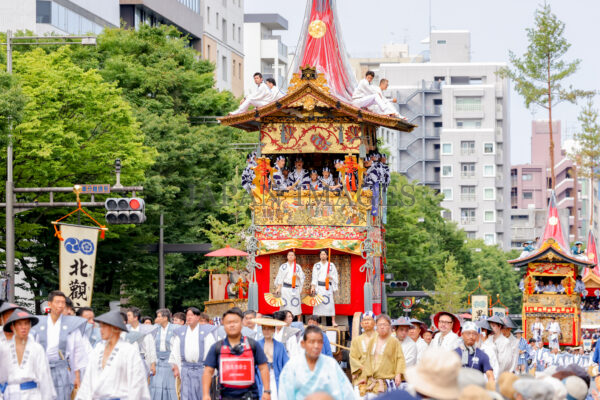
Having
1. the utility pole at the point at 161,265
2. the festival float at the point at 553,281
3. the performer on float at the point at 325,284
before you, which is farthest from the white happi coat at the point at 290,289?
the festival float at the point at 553,281

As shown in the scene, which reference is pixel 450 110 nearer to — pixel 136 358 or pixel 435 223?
pixel 435 223

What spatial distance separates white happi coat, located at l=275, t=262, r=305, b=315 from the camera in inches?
1117

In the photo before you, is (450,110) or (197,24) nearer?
(197,24)

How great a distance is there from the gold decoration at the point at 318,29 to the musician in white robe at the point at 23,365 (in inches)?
749

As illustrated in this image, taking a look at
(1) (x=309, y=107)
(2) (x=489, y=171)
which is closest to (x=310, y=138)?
(1) (x=309, y=107)

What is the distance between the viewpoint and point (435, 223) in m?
70.8

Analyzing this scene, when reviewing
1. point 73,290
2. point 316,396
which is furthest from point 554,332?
point 316,396

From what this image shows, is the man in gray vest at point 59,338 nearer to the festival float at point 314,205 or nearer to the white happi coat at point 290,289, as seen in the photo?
the white happi coat at point 290,289

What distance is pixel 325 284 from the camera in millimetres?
28344

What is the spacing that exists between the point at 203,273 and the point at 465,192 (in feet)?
269

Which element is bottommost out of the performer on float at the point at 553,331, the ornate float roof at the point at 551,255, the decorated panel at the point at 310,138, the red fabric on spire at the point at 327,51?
the performer on float at the point at 553,331

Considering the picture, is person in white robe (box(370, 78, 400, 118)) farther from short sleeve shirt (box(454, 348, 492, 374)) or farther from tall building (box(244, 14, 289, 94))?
tall building (box(244, 14, 289, 94))

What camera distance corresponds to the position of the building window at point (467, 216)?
12150 cm

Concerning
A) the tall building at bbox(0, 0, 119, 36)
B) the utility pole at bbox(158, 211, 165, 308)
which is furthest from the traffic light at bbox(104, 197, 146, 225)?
the tall building at bbox(0, 0, 119, 36)
